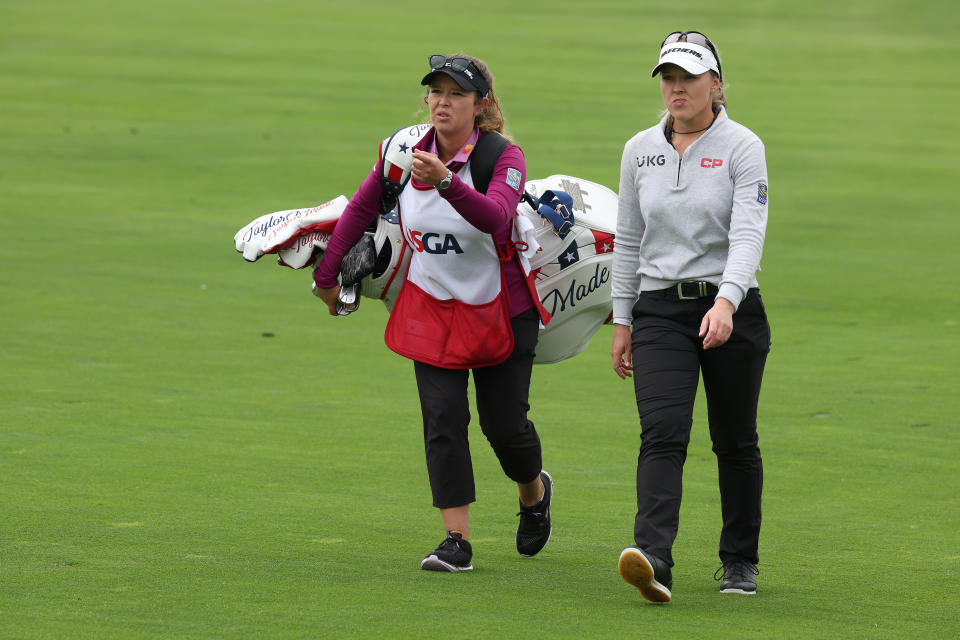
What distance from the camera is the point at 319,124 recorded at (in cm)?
2555

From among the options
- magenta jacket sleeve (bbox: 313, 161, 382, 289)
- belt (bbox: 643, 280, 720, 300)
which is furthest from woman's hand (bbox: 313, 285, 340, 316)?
belt (bbox: 643, 280, 720, 300)

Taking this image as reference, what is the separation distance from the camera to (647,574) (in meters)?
4.96

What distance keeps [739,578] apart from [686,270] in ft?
3.78

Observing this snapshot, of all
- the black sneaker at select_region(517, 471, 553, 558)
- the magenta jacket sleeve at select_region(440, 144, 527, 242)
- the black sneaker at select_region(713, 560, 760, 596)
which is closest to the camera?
the magenta jacket sleeve at select_region(440, 144, 527, 242)

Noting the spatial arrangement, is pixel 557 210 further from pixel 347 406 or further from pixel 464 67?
pixel 347 406

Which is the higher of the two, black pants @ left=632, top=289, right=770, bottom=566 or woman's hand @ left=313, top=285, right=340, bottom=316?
woman's hand @ left=313, top=285, right=340, bottom=316

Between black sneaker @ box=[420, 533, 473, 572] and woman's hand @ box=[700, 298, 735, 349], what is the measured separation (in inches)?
54.1

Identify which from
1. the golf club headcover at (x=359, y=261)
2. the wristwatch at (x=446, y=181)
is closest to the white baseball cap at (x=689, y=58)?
the wristwatch at (x=446, y=181)

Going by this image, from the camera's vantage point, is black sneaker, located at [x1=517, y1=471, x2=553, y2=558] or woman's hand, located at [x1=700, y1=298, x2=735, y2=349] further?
black sneaker, located at [x1=517, y1=471, x2=553, y2=558]

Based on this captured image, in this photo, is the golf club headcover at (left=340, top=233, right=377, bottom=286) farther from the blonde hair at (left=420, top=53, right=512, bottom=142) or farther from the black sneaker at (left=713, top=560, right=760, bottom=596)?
the black sneaker at (left=713, top=560, right=760, bottom=596)

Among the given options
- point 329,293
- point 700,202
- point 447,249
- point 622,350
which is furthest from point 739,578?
point 329,293

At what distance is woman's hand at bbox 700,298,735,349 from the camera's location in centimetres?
501

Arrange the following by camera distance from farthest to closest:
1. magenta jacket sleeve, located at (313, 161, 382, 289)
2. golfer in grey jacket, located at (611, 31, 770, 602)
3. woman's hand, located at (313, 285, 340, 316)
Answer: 1. woman's hand, located at (313, 285, 340, 316)
2. magenta jacket sleeve, located at (313, 161, 382, 289)
3. golfer in grey jacket, located at (611, 31, 770, 602)

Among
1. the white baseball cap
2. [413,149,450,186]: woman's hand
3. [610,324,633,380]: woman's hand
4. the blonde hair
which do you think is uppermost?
the white baseball cap
